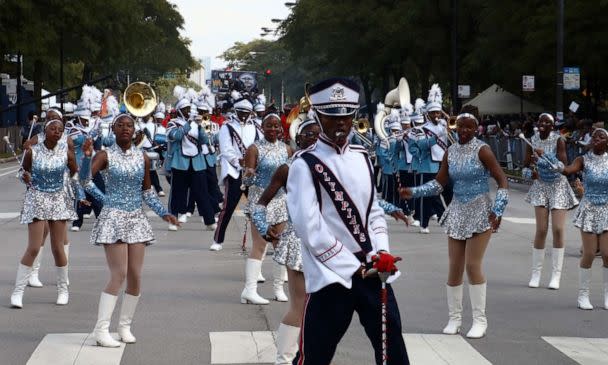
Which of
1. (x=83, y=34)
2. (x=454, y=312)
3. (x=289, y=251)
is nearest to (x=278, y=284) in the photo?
(x=454, y=312)

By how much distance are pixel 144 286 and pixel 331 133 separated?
7136mm

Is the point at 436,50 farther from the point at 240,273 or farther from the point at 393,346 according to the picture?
the point at 393,346

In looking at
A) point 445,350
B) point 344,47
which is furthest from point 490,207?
point 344,47

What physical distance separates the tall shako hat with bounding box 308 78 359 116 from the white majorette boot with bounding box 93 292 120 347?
3632mm

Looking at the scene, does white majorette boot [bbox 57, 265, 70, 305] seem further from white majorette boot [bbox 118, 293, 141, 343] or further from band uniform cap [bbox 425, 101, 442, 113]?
band uniform cap [bbox 425, 101, 442, 113]

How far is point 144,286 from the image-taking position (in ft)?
43.9

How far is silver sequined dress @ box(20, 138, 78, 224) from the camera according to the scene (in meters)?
12.0

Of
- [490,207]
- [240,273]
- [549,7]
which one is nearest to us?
[490,207]

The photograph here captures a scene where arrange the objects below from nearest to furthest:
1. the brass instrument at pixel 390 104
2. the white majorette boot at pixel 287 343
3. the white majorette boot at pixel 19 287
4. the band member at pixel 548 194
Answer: the white majorette boot at pixel 287 343, the white majorette boot at pixel 19 287, the band member at pixel 548 194, the brass instrument at pixel 390 104

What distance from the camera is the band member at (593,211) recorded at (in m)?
12.1

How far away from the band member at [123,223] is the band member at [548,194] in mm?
4793

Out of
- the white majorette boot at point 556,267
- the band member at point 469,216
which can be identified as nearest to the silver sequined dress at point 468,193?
the band member at point 469,216

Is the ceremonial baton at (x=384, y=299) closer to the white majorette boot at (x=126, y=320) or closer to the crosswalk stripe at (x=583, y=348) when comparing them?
the crosswalk stripe at (x=583, y=348)

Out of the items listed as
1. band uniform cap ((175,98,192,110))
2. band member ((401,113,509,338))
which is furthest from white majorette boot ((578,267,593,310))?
band uniform cap ((175,98,192,110))
